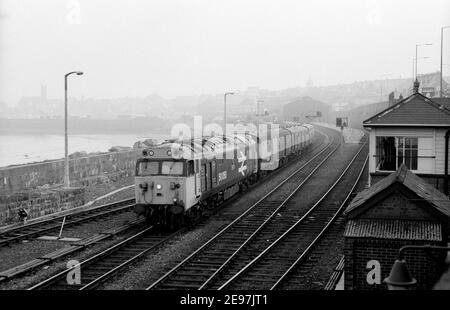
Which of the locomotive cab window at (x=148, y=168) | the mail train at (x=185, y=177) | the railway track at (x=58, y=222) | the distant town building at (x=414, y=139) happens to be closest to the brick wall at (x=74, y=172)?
the railway track at (x=58, y=222)

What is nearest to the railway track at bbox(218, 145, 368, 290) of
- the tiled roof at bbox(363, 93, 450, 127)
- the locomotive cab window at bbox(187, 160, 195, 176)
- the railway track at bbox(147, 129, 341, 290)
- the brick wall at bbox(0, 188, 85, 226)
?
the railway track at bbox(147, 129, 341, 290)

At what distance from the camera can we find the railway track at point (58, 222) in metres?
18.2

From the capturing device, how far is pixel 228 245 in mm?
17219

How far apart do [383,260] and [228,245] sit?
665 centimetres

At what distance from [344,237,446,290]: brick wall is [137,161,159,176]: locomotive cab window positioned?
876 centimetres

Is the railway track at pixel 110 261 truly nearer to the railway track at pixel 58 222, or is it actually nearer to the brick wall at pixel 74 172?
the railway track at pixel 58 222

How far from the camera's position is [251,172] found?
2927 cm

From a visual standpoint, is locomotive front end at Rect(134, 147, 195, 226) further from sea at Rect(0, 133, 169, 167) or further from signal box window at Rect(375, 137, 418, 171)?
sea at Rect(0, 133, 169, 167)

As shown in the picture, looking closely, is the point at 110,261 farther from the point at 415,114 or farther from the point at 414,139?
the point at 415,114

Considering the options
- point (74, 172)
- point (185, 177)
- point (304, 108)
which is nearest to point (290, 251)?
point (185, 177)

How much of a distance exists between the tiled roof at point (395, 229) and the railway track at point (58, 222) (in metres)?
11.1
